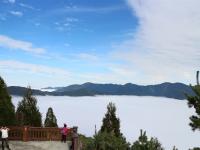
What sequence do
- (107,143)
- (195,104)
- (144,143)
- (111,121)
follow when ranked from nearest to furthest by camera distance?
(144,143), (195,104), (107,143), (111,121)

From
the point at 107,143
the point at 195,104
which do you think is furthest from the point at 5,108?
the point at 195,104

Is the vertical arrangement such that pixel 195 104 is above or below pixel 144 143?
above

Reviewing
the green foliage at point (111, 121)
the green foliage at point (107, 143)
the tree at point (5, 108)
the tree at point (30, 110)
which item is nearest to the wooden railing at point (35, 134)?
the tree at point (5, 108)

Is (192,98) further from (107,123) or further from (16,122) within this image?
(107,123)

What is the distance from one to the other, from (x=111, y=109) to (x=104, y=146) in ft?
83.8

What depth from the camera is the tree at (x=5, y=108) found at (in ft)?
116

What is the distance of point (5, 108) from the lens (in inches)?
1393

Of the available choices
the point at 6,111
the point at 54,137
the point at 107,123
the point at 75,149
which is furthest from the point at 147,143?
the point at 107,123

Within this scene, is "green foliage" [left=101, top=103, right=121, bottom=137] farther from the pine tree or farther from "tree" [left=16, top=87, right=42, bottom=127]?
the pine tree

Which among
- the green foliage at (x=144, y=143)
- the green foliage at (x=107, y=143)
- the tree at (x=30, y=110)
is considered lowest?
the green foliage at (x=107, y=143)

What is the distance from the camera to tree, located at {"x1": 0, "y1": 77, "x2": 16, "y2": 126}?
116 feet

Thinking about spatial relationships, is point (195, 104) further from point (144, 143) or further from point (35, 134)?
point (35, 134)

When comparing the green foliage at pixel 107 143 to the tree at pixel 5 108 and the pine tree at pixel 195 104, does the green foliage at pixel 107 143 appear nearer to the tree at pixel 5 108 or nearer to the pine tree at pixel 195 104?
the pine tree at pixel 195 104

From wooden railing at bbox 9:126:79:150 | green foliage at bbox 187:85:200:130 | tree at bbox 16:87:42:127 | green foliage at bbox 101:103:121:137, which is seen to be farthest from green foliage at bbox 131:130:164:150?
tree at bbox 16:87:42:127
